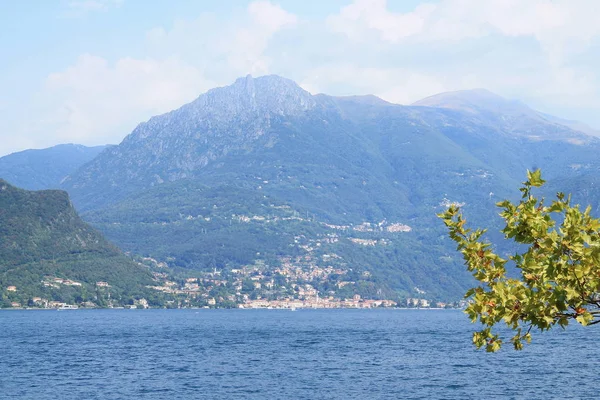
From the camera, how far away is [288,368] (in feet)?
303

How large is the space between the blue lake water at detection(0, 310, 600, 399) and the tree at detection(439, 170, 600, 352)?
5222cm

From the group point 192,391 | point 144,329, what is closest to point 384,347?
point 192,391

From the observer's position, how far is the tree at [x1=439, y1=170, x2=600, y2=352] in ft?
52.1

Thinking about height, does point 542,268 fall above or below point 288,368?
above

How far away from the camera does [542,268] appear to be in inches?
642

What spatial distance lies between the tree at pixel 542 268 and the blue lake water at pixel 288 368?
5222cm

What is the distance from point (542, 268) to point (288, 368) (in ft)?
257

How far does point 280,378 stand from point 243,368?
11.0m

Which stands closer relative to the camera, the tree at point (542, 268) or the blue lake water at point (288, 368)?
the tree at point (542, 268)

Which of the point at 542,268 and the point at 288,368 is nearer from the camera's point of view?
the point at 542,268

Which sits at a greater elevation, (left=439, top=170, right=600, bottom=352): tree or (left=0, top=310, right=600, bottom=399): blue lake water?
(left=439, top=170, right=600, bottom=352): tree

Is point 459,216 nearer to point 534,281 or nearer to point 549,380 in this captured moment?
point 534,281

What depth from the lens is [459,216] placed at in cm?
1942

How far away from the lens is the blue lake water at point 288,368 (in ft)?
238
